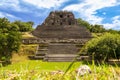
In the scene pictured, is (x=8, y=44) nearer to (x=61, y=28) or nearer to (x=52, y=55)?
(x=52, y=55)

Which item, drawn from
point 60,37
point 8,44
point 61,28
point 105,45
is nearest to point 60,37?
point 60,37

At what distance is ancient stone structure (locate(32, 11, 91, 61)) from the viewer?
185 feet

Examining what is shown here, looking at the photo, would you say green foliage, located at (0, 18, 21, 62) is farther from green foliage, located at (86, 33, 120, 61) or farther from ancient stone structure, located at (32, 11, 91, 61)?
green foliage, located at (86, 33, 120, 61)

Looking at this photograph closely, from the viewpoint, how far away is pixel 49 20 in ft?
271

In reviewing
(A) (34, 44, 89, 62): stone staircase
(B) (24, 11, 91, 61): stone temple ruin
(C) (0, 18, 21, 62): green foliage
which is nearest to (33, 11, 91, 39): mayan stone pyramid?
(B) (24, 11, 91, 61): stone temple ruin

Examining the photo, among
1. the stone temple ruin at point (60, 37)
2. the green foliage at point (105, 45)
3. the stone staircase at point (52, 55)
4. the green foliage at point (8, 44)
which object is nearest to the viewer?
the green foliage at point (105, 45)

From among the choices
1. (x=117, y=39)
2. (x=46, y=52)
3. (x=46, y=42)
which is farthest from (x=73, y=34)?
(x=117, y=39)

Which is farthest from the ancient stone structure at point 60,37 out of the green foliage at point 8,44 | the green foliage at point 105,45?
the green foliage at point 8,44

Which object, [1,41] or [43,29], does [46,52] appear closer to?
[1,41]

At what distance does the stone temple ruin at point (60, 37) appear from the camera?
5616 cm

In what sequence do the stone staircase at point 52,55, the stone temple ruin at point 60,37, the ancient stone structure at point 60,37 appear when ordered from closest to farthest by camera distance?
the stone staircase at point 52,55, the stone temple ruin at point 60,37, the ancient stone structure at point 60,37

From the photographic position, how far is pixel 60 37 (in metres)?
73.0

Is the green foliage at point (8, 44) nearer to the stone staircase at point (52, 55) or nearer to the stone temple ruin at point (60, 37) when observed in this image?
the stone staircase at point (52, 55)

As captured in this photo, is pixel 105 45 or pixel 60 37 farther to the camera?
pixel 60 37
